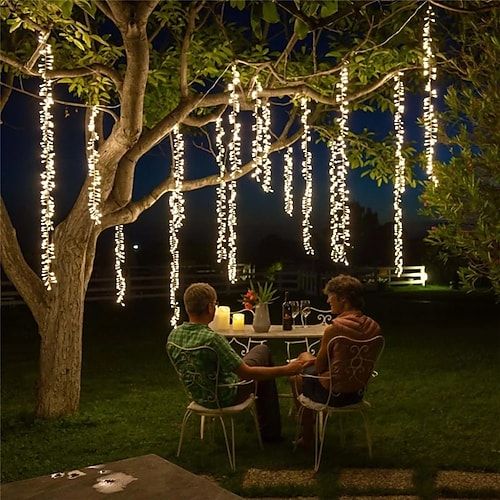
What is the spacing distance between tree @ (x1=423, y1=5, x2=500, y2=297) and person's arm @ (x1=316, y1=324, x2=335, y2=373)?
784 millimetres

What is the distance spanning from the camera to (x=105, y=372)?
772 centimetres

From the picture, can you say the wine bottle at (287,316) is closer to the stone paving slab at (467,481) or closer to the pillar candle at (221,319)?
the pillar candle at (221,319)

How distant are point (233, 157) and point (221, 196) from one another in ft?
2.22

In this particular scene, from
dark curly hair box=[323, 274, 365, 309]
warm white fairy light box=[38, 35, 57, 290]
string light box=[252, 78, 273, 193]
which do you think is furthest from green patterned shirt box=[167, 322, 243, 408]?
string light box=[252, 78, 273, 193]

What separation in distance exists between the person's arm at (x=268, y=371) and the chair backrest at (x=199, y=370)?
152 millimetres

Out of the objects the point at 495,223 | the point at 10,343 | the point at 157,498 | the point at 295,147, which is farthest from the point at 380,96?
the point at 10,343

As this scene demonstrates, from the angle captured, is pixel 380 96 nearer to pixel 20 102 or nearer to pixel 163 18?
pixel 163 18

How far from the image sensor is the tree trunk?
17.9 ft

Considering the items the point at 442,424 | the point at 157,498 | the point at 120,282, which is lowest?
the point at 442,424

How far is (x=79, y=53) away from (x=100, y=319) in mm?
7775

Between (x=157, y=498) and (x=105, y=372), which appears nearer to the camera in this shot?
(x=157, y=498)

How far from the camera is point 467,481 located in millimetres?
3996

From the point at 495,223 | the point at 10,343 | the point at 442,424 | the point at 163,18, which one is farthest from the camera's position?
the point at 10,343

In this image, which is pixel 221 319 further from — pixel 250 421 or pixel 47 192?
pixel 47 192
